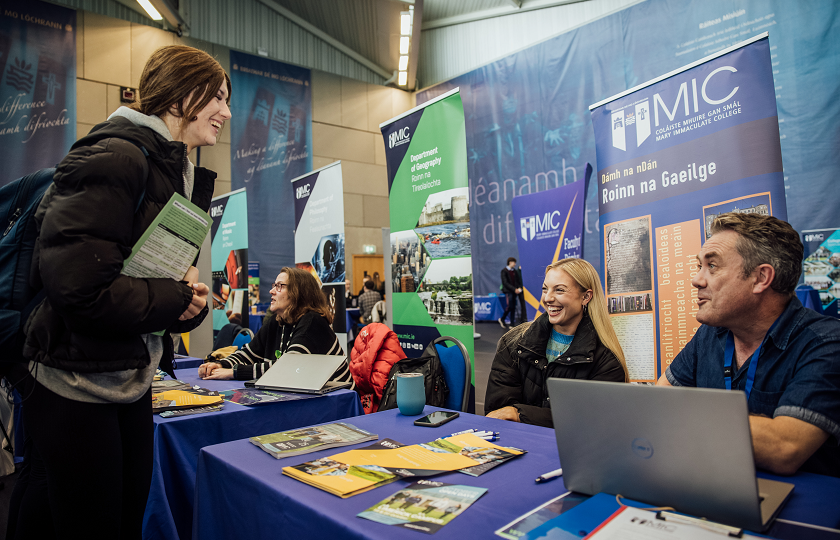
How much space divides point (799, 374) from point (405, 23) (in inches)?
317

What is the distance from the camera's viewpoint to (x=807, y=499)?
2.62ft

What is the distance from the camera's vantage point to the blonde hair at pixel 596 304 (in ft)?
6.06

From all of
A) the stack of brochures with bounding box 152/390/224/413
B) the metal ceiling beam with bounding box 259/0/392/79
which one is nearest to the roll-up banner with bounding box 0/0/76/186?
the metal ceiling beam with bounding box 259/0/392/79

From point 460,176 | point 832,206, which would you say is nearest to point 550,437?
point 460,176

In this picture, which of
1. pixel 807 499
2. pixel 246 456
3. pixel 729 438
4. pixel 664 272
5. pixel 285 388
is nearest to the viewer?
pixel 729 438

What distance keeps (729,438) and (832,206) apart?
19.3 ft

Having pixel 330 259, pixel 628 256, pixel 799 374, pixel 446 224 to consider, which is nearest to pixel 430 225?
pixel 446 224

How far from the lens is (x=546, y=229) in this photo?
3609 millimetres

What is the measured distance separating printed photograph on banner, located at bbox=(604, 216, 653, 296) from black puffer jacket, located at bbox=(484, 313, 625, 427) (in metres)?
0.75

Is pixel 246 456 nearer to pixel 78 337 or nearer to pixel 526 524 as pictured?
pixel 78 337

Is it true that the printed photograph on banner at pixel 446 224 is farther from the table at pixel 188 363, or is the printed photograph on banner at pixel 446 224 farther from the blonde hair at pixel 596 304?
the table at pixel 188 363

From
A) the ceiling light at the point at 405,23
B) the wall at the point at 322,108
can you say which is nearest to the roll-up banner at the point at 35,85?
the wall at the point at 322,108

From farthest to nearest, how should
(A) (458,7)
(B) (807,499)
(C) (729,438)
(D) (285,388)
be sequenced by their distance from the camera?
1. (A) (458,7)
2. (D) (285,388)
3. (B) (807,499)
4. (C) (729,438)

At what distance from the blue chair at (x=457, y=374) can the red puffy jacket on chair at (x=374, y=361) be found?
15.4 inches
